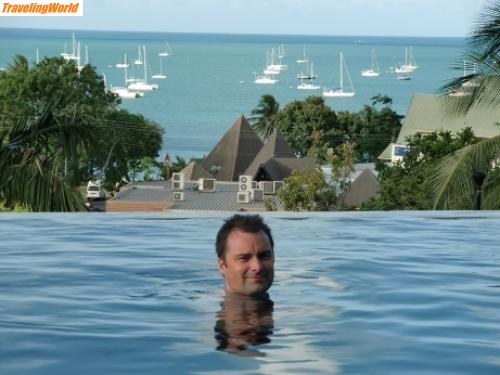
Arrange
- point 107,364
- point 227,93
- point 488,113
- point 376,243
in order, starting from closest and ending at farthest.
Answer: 1. point 107,364
2. point 376,243
3. point 488,113
4. point 227,93

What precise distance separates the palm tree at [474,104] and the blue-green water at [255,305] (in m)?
7.51

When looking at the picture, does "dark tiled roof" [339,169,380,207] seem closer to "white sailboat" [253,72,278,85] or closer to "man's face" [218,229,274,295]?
"man's face" [218,229,274,295]

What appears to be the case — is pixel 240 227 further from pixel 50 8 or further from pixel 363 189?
pixel 50 8

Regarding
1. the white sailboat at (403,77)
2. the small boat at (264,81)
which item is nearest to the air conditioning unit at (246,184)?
the small boat at (264,81)

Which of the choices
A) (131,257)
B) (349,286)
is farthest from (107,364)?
(131,257)

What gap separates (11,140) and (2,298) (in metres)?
6.85

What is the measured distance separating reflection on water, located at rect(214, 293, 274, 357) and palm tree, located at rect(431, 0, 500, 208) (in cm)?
1140

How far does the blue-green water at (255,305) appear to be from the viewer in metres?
4.02

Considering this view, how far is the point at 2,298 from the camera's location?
543 centimetres

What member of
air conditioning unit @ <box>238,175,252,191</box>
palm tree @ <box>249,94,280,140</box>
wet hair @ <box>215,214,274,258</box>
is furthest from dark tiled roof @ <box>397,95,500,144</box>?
wet hair @ <box>215,214,274,258</box>

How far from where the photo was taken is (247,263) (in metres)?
4.89

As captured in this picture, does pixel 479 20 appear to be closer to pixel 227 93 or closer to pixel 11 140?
pixel 11 140

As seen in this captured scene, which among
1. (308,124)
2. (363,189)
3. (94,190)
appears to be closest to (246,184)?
(363,189)

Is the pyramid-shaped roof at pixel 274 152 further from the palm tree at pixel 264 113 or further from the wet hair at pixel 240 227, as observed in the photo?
the wet hair at pixel 240 227
